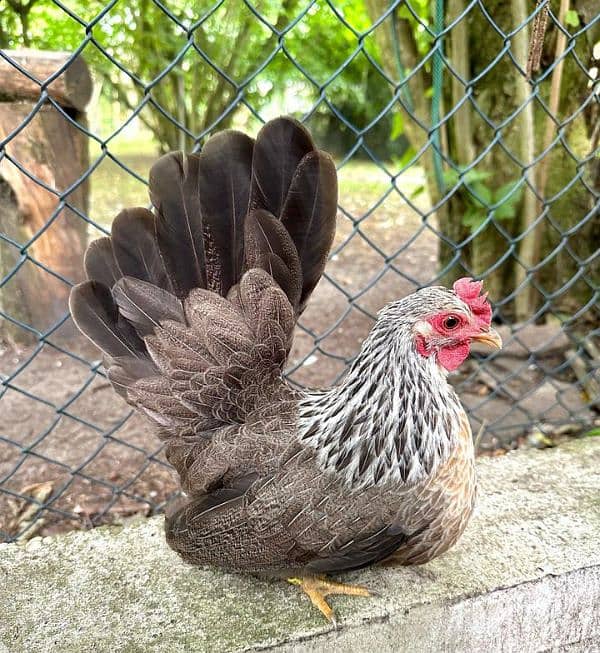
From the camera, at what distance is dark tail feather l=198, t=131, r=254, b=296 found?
1708mm

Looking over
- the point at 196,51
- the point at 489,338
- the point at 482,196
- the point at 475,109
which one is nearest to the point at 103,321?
the point at 196,51

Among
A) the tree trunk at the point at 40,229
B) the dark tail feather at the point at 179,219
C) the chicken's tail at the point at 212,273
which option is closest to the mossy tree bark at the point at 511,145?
the chicken's tail at the point at 212,273

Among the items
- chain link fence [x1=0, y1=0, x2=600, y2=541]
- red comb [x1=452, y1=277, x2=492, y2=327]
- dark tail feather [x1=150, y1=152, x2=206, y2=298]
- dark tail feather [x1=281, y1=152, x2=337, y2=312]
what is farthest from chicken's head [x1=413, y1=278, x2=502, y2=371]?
chain link fence [x1=0, y1=0, x2=600, y2=541]

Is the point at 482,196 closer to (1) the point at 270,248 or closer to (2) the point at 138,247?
(1) the point at 270,248

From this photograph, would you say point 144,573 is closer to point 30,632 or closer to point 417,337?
point 30,632

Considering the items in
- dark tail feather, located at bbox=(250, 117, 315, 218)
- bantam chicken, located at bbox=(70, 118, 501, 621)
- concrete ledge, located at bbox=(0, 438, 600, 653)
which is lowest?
concrete ledge, located at bbox=(0, 438, 600, 653)

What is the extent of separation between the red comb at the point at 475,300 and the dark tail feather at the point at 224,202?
2.12ft

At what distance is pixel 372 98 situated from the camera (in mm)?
10633

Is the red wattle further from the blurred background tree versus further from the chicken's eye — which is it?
the blurred background tree

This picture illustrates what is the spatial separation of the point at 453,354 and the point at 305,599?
830 millimetres

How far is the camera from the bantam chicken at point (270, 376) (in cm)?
162

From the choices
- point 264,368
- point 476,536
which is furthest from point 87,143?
point 476,536

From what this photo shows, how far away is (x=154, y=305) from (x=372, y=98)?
9820mm

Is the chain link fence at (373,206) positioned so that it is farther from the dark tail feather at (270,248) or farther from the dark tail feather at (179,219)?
the dark tail feather at (270,248)
